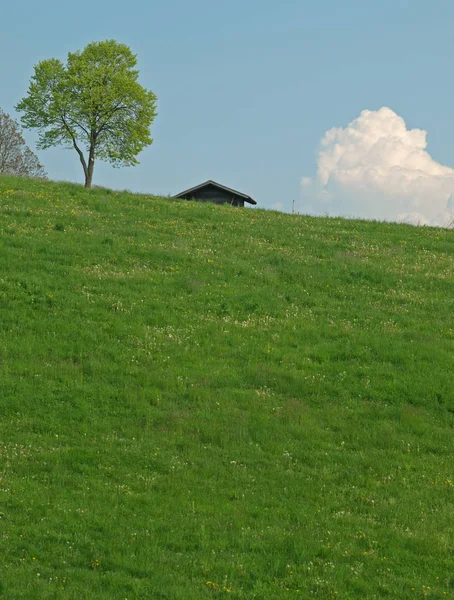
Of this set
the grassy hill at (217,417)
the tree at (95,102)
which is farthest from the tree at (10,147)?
the grassy hill at (217,417)

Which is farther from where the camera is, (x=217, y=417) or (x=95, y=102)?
(x=95, y=102)

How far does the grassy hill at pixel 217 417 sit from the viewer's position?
31.9 ft

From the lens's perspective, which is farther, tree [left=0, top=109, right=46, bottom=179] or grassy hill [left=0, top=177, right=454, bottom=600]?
tree [left=0, top=109, right=46, bottom=179]

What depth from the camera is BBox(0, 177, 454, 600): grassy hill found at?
31.9ft

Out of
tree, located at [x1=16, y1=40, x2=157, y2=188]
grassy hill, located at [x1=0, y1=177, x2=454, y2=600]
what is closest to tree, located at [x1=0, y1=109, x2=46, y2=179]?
tree, located at [x1=16, y1=40, x2=157, y2=188]

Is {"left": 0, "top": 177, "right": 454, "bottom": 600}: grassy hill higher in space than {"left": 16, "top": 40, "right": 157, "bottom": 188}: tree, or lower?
lower

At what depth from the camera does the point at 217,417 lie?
14742 millimetres

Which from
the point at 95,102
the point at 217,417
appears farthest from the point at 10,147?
the point at 217,417

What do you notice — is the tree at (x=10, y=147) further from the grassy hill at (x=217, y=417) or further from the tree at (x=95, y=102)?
the grassy hill at (x=217, y=417)

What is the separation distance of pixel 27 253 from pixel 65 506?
44.6 ft

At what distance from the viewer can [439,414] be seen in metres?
15.9

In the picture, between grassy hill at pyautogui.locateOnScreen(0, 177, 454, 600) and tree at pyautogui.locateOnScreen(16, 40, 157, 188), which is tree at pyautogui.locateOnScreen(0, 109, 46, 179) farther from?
grassy hill at pyautogui.locateOnScreen(0, 177, 454, 600)

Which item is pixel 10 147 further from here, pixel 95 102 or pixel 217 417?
pixel 217 417

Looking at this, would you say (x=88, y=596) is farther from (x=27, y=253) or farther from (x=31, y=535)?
(x=27, y=253)
